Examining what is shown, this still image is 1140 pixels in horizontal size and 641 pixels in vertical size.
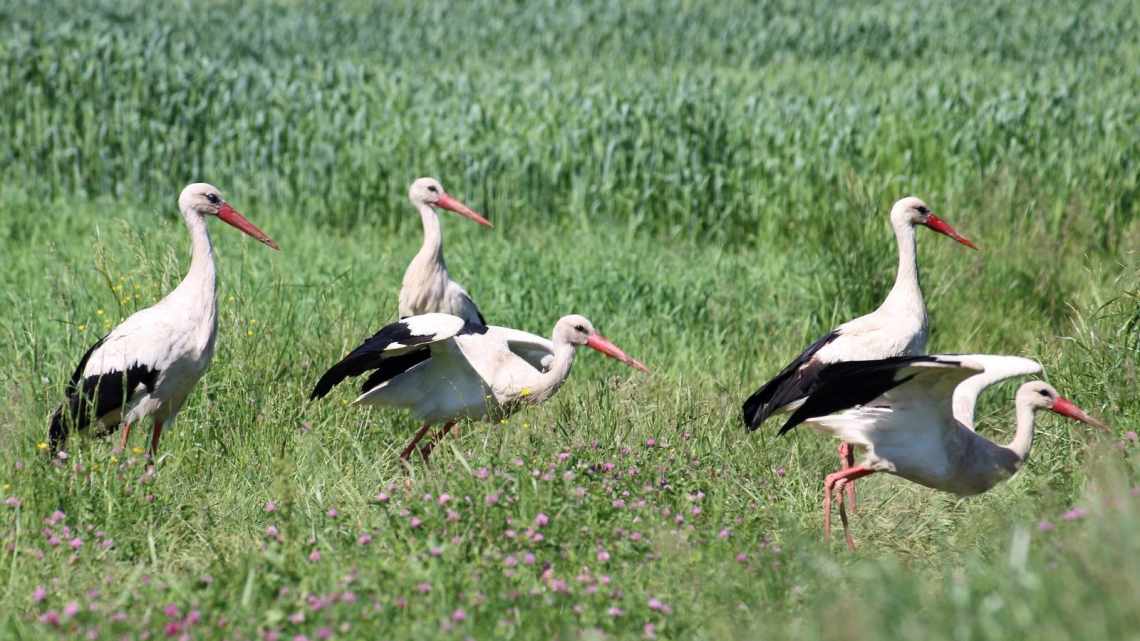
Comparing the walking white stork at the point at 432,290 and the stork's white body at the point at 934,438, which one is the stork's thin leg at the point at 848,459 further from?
the walking white stork at the point at 432,290

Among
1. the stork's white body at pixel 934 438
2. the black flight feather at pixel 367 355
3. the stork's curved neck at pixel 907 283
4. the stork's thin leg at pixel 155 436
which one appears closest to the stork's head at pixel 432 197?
the black flight feather at pixel 367 355

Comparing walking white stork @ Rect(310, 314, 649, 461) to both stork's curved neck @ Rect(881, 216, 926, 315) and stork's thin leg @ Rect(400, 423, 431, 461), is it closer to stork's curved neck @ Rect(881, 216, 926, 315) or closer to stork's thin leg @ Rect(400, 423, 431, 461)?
stork's thin leg @ Rect(400, 423, 431, 461)

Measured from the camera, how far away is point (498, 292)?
914 centimetres

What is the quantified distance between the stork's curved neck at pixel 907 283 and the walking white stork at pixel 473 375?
1.28m

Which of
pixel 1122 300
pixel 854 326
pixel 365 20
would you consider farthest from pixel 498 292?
pixel 365 20

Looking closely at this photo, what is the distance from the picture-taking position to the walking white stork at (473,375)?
258 inches

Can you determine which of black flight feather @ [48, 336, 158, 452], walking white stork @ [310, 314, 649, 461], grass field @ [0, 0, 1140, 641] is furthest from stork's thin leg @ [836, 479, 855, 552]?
black flight feather @ [48, 336, 158, 452]

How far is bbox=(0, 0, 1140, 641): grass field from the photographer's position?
4.07m

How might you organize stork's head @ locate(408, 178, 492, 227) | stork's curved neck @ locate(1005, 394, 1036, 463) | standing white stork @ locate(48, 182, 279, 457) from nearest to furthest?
stork's curved neck @ locate(1005, 394, 1036, 463)
standing white stork @ locate(48, 182, 279, 457)
stork's head @ locate(408, 178, 492, 227)

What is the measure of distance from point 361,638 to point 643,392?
317 centimetres

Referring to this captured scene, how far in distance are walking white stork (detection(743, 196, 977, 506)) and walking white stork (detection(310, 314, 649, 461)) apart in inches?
24.6

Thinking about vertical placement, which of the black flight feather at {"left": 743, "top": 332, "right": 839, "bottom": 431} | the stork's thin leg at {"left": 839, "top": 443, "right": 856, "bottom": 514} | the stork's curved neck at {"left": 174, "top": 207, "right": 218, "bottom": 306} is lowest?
the stork's thin leg at {"left": 839, "top": 443, "right": 856, "bottom": 514}

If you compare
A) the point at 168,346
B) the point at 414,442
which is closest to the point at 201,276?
the point at 168,346

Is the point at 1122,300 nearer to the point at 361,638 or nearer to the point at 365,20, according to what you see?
the point at 361,638
